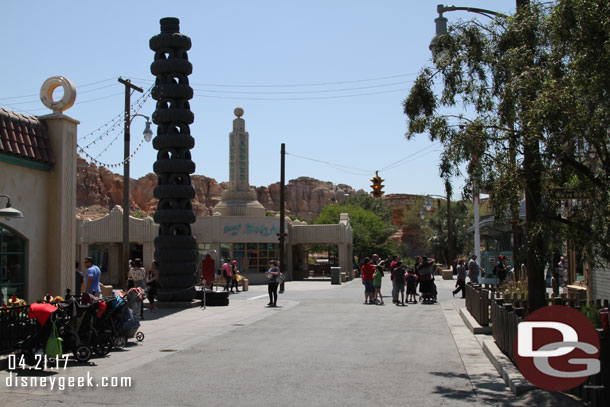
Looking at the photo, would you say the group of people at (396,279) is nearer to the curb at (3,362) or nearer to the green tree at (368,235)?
the curb at (3,362)

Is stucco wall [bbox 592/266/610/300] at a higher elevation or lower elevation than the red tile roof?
lower

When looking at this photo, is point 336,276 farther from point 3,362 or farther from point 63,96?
point 3,362

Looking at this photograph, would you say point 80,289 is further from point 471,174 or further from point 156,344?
point 471,174

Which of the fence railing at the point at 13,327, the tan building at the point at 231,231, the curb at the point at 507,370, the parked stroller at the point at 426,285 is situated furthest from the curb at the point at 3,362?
the tan building at the point at 231,231

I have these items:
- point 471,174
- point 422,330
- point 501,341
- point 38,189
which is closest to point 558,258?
point 422,330

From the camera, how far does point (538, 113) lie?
25.8 ft

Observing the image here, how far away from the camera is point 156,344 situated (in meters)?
13.4

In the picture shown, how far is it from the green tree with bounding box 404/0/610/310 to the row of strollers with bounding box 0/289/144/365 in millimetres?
6406

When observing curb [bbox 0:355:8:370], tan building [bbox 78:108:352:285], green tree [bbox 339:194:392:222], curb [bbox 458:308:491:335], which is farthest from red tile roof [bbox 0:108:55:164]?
green tree [bbox 339:194:392:222]

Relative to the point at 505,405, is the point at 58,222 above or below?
above

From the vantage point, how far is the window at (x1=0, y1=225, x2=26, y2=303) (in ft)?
43.5

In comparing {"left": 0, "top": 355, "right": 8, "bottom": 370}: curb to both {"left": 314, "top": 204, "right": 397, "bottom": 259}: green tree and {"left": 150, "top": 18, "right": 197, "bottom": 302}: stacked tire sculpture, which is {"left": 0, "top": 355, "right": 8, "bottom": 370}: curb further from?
{"left": 314, "top": 204, "right": 397, "bottom": 259}: green tree

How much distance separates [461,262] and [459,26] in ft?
55.9

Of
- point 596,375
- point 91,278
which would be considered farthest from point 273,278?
point 596,375
